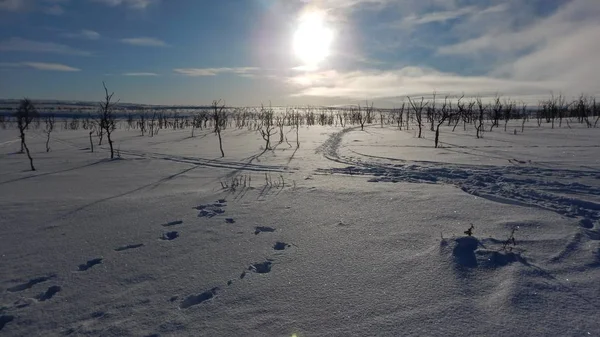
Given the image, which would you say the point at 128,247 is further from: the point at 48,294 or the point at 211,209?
the point at 211,209

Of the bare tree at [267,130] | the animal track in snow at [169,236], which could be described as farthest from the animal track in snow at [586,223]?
the bare tree at [267,130]

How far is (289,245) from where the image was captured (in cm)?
344

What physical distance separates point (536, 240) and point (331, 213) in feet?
7.05

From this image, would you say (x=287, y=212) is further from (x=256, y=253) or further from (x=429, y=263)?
(x=429, y=263)

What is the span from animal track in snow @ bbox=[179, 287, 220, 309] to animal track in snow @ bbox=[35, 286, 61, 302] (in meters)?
1.04

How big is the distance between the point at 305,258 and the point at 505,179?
15.0 feet

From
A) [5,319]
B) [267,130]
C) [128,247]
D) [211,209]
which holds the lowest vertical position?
[5,319]

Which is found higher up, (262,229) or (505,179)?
(505,179)

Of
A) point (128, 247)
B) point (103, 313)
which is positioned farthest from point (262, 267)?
point (128, 247)

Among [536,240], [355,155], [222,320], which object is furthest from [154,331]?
[355,155]

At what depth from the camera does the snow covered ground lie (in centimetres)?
225

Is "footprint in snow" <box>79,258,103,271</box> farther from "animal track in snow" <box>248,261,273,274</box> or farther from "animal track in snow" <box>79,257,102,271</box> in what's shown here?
"animal track in snow" <box>248,261,273,274</box>

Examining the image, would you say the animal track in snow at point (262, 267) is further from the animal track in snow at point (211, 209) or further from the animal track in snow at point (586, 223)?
the animal track in snow at point (586, 223)

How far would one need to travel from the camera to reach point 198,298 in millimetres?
2545
